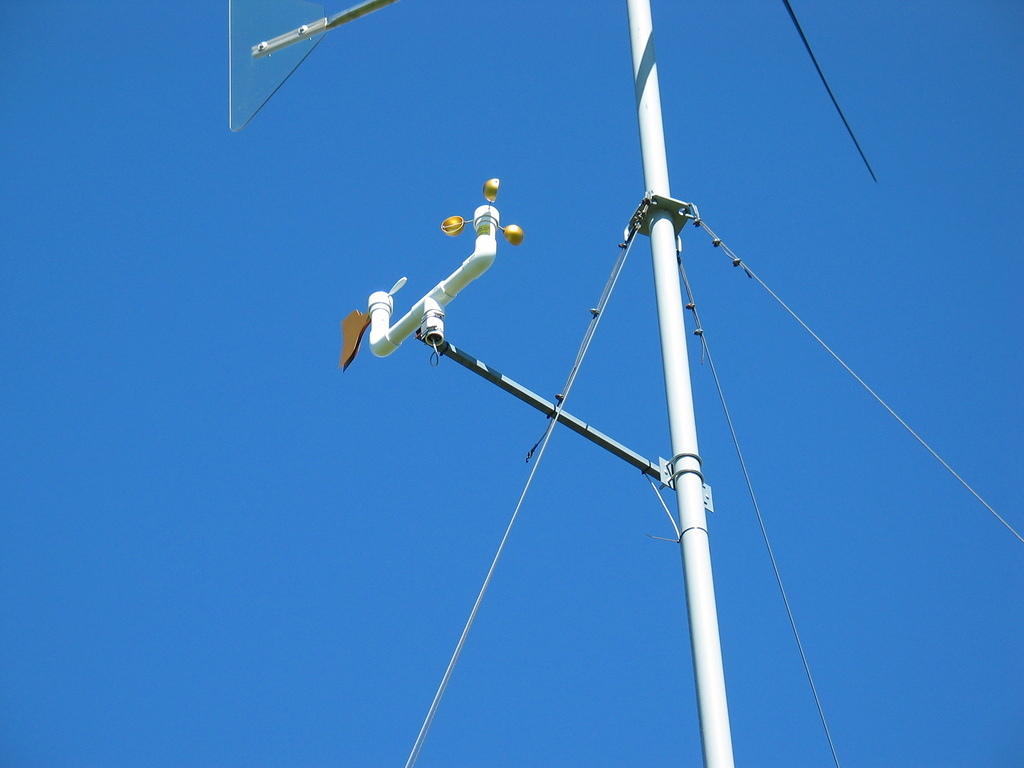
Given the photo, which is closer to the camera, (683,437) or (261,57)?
(683,437)

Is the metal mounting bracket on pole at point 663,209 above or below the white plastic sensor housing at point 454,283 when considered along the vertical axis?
above

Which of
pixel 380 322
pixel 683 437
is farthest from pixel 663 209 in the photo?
pixel 380 322

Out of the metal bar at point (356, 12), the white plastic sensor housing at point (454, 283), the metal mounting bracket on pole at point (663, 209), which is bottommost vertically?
the white plastic sensor housing at point (454, 283)

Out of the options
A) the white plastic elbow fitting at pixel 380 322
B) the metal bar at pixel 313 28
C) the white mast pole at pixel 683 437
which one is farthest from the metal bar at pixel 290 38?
the white mast pole at pixel 683 437

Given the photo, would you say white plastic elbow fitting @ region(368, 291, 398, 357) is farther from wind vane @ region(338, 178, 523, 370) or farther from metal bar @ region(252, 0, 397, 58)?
metal bar @ region(252, 0, 397, 58)

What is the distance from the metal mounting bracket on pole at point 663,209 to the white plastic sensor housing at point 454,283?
102 centimetres

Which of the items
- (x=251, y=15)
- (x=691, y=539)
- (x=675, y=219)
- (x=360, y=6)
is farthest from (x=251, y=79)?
(x=691, y=539)

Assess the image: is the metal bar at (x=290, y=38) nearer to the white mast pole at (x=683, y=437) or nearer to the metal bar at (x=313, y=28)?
the metal bar at (x=313, y=28)

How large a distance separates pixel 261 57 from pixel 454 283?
364 centimetres

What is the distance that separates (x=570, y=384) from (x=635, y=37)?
306 cm

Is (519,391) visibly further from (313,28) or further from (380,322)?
(313,28)

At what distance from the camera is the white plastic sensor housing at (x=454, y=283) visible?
859 centimetres

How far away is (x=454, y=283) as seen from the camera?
8.62 m

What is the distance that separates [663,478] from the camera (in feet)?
25.5
